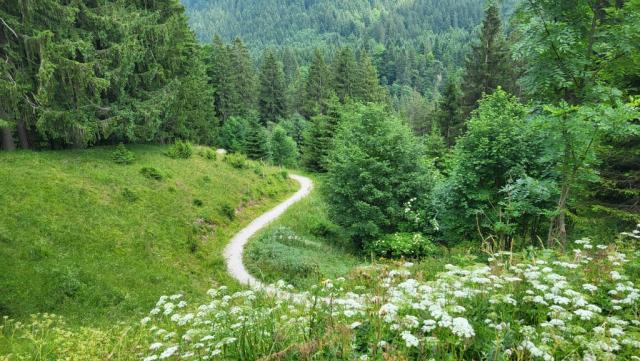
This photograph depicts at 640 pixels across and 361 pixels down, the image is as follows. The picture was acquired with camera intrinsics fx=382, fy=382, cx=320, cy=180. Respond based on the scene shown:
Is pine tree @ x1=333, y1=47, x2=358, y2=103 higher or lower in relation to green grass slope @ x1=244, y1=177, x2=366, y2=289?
higher

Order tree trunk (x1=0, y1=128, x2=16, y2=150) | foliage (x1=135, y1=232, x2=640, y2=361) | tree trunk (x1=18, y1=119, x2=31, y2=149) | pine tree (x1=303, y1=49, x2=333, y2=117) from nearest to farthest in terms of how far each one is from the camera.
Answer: foliage (x1=135, y1=232, x2=640, y2=361)
tree trunk (x1=0, y1=128, x2=16, y2=150)
tree trunk (x1=18, y1=119, x2=31, y2=149)
pine tree (x1=303, y1=49, x2=333, y2=117)

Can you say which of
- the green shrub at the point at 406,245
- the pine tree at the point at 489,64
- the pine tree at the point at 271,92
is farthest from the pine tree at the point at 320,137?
the green shrub at the point at 406,245

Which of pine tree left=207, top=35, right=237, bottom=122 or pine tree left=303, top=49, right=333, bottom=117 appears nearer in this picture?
pine tree left=207, top=35, right=237, bottom=122

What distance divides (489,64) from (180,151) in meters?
29.0

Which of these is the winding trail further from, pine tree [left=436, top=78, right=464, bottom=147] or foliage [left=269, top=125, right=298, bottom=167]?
foliage [left=269, top=125, right=298, bottom=167]

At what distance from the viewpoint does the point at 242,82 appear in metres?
60.1

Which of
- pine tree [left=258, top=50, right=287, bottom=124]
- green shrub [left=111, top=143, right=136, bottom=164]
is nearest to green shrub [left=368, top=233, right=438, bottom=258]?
green shrub [left=111, top=143, right=136, bottom=164]

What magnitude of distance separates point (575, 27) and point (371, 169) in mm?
12707

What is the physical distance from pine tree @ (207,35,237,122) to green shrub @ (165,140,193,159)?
28443 mm

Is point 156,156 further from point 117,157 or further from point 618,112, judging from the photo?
point 618,112

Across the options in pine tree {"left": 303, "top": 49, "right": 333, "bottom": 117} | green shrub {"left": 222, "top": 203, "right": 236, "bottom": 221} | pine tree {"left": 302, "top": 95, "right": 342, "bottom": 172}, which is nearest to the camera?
green shrub {"left": 222, "top": 203, "right": 236, "bottom": 221}

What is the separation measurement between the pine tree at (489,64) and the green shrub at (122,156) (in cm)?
2901

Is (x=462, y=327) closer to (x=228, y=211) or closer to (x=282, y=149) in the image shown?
(x=228, y=211)

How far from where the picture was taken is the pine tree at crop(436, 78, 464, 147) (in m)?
39.5
